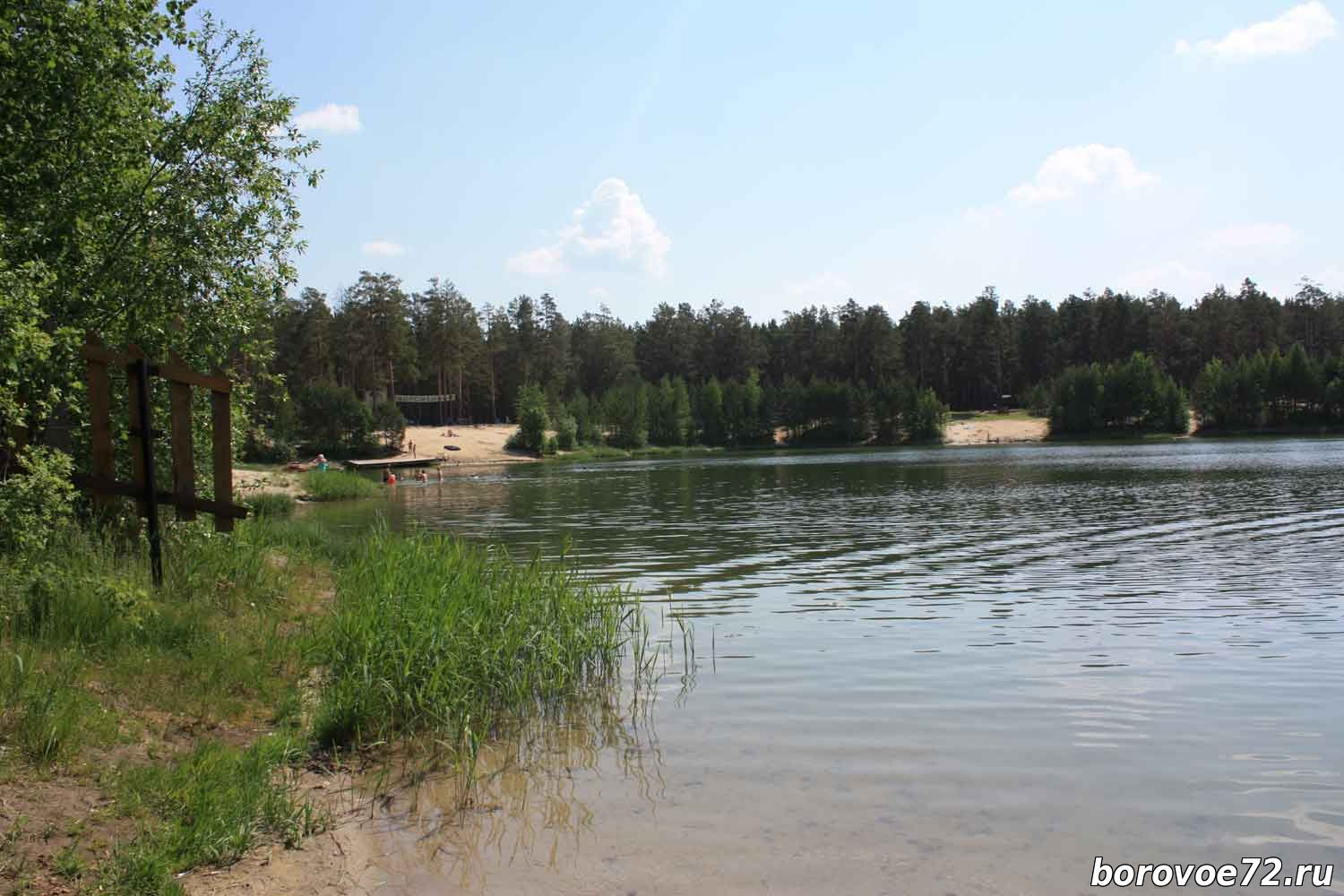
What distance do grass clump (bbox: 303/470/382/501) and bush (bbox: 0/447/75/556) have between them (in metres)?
40.8

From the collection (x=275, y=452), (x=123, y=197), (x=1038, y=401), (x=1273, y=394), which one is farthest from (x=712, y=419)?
(x=123, y=197)

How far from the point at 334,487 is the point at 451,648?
138 ft

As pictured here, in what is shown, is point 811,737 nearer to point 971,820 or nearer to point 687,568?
point 971,820

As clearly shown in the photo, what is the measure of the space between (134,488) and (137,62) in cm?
536

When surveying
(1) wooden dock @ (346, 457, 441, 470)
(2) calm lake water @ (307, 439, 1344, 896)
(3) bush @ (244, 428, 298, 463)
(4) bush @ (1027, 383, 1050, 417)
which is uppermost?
(4) bush @ (1027, 383, 1050, 417)

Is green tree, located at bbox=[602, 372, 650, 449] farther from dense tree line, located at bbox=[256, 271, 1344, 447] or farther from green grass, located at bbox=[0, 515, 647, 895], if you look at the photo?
green grass, located at bbox=[0, 515, 647, 895]

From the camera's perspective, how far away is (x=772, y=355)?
178125mm

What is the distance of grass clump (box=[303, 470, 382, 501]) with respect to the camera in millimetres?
48281

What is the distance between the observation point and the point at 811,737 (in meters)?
9.30

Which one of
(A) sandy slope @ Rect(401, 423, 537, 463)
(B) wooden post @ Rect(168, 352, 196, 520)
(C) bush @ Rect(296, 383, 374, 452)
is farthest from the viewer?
(A) sandy slope @ Rect(401, 423, 537, 463)

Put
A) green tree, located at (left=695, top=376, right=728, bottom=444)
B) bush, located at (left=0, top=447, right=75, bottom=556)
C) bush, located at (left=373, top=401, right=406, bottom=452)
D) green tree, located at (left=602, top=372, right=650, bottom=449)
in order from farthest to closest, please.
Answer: green tree, located at (left=695, top=376, right=728, bottom=444), green tree, located at (left=602, top=372, right=650, bottom=449), bush, located at (left=373, top=401, right=406, bottom=452), bush, located at (left=0, top=447, right=75, bottom=556)

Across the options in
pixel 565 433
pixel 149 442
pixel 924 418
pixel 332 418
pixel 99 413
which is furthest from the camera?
pixel 924 418

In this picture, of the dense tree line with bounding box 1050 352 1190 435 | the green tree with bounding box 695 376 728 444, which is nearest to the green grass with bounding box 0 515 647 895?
the dense tree line with bounding box 1050 352 1190 435

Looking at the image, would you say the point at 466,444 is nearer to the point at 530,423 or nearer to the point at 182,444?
the point at 530,423
